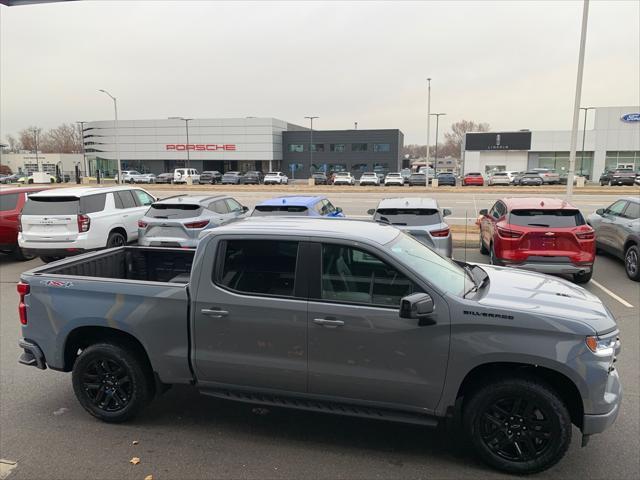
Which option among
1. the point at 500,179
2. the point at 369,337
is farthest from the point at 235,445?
the point at 500,179

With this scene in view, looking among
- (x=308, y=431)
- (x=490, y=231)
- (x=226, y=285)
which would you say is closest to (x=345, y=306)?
(x=226, y=285)

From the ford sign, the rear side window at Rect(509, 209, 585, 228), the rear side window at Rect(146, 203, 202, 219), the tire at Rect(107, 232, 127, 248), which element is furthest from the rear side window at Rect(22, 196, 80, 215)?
the ford sign

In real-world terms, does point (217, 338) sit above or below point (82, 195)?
below

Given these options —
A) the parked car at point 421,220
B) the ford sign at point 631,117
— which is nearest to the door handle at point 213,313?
the parked car at point 421,220

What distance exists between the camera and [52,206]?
34.7 feet

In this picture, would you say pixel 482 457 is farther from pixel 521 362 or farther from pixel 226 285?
pixel 226 285

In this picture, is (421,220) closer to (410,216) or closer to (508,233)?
(410,216)

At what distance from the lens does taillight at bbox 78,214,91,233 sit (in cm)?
1054

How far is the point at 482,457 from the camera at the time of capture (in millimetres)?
3557

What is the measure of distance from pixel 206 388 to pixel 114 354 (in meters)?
0.87

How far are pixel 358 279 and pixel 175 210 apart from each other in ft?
26.0

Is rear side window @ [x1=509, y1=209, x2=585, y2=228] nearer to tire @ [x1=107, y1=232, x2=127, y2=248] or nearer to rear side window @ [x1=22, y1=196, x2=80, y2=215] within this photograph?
tire @ [x1=107, y1=232, x2=127, y2=248]

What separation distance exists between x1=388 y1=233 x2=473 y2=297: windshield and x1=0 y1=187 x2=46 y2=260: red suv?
418 inches

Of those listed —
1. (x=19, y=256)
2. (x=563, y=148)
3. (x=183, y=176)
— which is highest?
(x=563, y=148)
